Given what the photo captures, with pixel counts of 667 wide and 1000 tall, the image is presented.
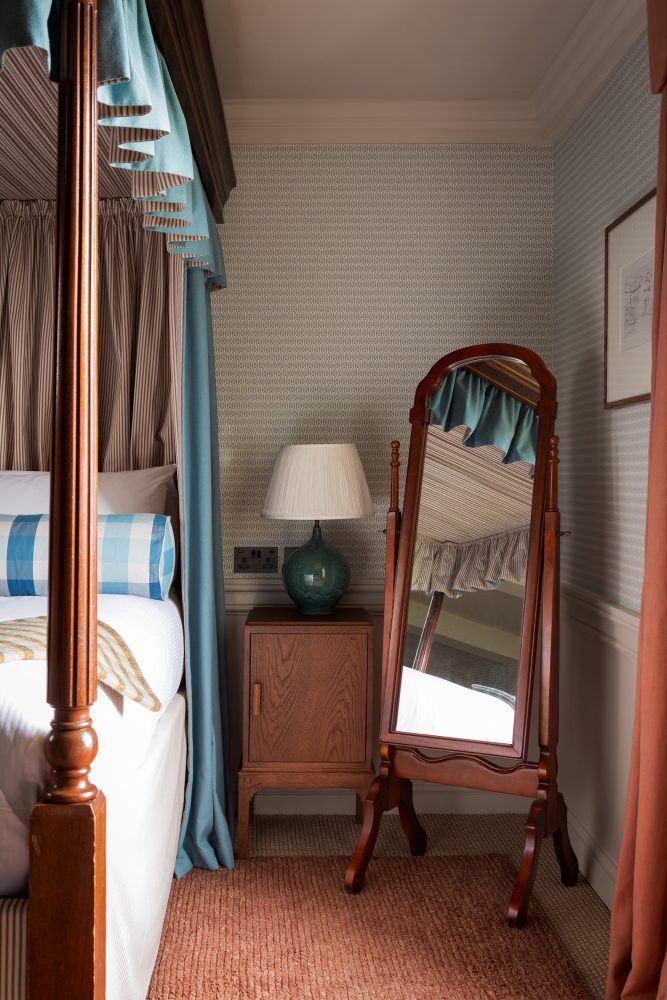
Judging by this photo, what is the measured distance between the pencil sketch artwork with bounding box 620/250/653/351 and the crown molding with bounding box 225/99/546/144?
3.29 feet

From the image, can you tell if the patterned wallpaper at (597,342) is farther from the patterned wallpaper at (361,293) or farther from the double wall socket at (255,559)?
the double wall socket at (255,559)

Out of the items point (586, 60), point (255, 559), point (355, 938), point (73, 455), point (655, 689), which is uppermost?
point (586, 60)

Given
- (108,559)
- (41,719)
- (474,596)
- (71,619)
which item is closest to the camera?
(71,619)

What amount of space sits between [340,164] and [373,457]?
1087mm

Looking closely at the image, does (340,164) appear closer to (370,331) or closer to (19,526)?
(370,331)

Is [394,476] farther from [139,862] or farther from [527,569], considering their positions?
[139,862]

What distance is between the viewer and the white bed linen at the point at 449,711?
2363 millimetres

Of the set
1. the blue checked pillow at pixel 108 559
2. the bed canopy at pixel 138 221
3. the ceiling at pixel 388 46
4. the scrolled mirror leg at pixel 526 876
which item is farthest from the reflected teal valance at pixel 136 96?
the scrolled mirror leg at pixel 526 876

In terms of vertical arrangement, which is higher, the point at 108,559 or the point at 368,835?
the point at 108,559

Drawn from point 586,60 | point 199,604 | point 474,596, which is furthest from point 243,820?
point 586,60

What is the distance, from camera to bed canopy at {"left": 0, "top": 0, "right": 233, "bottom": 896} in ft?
3.69

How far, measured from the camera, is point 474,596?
2.47 m

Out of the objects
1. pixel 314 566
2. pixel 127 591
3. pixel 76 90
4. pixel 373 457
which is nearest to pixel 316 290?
pixel 373 457

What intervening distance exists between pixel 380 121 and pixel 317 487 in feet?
4.61
